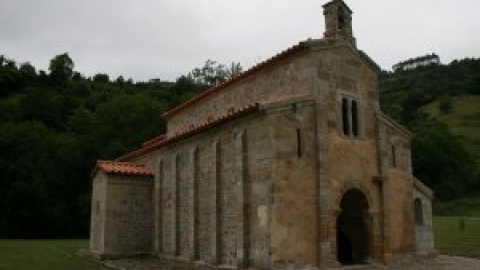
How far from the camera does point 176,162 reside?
22.3 metres

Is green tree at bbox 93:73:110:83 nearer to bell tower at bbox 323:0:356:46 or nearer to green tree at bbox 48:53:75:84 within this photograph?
Answer: green tree at bbox 48:53:75:84

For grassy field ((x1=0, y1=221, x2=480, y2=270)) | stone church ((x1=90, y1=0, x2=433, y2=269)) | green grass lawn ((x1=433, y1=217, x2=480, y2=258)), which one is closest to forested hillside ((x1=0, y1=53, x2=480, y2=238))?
grassy field ((x1=0, y1=221, x2=480, y2=270))

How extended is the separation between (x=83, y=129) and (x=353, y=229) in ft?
133

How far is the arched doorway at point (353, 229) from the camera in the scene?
61.3 feet

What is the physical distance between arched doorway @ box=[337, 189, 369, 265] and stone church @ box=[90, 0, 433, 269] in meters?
0.04

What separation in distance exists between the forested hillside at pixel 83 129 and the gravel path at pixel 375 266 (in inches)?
913

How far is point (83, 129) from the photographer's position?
5375 cm

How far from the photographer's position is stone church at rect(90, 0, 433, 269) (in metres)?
16.1

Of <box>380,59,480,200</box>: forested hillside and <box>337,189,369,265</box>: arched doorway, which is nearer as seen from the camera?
<box>337,189,369,265</box>: arched doorway

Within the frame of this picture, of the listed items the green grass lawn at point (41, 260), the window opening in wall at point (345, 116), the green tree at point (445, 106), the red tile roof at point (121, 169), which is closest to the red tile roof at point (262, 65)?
the window opening in wall at point (345, 116)

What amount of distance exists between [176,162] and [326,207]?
814cm


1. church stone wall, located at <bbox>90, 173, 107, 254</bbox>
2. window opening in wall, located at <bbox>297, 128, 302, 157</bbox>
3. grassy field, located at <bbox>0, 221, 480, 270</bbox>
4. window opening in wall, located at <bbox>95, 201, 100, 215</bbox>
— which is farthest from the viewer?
window opening in wall, located at <bbox>95, 201, 100, 215</bbox>

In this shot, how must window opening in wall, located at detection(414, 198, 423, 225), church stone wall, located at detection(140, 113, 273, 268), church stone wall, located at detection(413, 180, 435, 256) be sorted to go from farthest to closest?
window opening in wall, located at detection(414, 198, 423, 225), church stone wall, located at detection(413, 180, 435, 256), church stone wall, located at detection(140, 113, 273, 268)

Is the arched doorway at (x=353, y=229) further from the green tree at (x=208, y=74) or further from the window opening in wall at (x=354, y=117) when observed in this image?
the green tree at (x=208, y=74)
